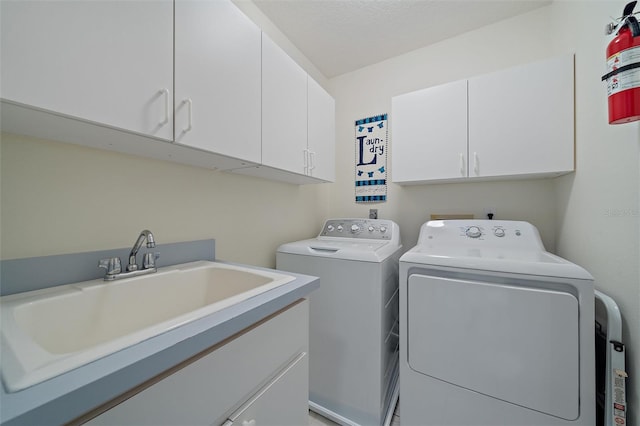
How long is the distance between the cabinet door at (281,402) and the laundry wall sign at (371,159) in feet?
5.58

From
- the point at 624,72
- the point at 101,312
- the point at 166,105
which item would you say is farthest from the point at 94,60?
the point at 624,72

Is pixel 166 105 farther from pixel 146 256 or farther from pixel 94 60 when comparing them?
pixel 146 256

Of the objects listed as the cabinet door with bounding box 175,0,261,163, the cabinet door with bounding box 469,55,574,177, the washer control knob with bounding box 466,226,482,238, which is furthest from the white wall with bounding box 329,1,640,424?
the cabinet door with bounding box 175,0,261,163

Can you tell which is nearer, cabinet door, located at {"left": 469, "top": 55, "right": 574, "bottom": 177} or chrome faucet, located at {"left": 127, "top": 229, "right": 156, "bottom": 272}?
chrome faucet, located at {"left": 127, "top": 229, "right": 156, "bottom": 272}

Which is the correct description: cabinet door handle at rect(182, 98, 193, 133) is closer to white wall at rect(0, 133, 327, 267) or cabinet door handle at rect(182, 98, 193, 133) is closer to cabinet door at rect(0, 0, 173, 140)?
cabinet door at rect(0, 0, 173, 140)

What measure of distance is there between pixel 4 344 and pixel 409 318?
150 centimetres

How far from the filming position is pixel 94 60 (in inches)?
25.8

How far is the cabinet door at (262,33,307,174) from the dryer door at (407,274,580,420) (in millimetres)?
1028

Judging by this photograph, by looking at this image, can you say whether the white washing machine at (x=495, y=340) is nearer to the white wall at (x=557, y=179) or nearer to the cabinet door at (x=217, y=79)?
the white wall at (x=557, y=179)

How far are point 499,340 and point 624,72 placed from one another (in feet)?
3.92

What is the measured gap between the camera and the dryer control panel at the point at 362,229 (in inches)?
75.3

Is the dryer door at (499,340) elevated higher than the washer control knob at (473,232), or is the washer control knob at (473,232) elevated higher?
the washer control knob at (473,232)

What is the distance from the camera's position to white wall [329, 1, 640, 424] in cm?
102

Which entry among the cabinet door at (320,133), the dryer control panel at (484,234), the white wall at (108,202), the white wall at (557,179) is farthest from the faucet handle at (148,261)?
the white wall at (557,179)
